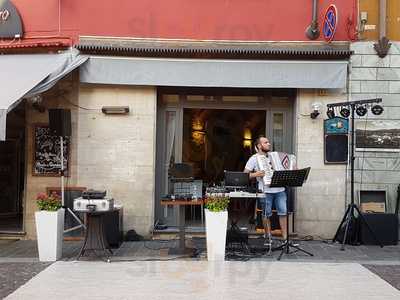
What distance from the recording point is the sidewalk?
21.8 ft

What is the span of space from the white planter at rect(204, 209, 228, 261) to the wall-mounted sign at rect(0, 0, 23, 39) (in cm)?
524

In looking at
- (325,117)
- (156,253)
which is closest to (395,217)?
(325,117)

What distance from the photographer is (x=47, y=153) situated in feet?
35.0

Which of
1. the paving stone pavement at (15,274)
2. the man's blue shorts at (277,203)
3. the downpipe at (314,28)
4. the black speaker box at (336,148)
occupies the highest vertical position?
the downpipe at (314,28)

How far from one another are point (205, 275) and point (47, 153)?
4.58 meters

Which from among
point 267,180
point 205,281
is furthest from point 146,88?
point 205,281

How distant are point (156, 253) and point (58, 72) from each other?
11.3 feet

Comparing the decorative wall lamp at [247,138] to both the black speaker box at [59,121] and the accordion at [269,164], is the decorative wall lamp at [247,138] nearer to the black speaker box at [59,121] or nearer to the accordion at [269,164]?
the accordion at [269,164]

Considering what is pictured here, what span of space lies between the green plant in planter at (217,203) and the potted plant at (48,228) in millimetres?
2309

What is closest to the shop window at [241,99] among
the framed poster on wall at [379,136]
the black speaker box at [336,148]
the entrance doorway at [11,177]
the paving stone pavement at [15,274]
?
the black speaker box at [336,148]

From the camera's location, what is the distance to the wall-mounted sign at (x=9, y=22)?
10.7m

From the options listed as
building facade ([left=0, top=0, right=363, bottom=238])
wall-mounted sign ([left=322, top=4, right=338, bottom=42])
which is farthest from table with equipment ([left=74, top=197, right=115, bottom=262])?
wall-mounted sign ([left=322, top=4, right=338, bottom=42])

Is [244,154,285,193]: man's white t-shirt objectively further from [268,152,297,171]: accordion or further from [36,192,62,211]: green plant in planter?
[36,192,62,211]: green plant in planter

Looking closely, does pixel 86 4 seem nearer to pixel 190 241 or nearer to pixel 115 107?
pixel 115 107
